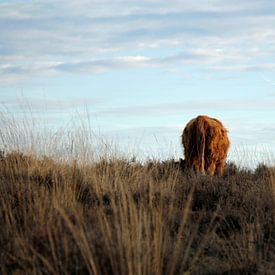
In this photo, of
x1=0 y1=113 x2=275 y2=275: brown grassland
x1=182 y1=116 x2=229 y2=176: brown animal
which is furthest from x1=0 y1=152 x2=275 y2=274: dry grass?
x1=182 y1=116 x2=229 y2=176: brown animal

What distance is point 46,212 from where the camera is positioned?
6.75 metres

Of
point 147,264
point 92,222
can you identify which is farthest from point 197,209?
point 147,264

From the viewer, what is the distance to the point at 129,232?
17.8 feet

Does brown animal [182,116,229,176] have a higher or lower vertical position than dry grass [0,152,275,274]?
higher

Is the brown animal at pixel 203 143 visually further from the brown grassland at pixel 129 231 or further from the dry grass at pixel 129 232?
the dry grass at pixel 129 232

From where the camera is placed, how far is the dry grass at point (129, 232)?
203 inches

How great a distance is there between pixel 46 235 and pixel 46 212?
967 millimetres

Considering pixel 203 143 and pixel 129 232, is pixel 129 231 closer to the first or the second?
pixel 129 232

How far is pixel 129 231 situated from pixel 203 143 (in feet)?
28.7

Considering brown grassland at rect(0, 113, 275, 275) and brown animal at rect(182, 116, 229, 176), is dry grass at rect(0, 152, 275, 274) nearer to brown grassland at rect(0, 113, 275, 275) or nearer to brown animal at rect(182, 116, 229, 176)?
brown grassland at rect(0, 113, 275, 275)

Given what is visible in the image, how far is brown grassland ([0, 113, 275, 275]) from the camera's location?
16.9 feet

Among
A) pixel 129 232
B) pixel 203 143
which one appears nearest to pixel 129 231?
pixel 129 232

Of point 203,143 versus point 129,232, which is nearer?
point 129,232

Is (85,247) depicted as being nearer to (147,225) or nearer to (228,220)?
(147,225)
